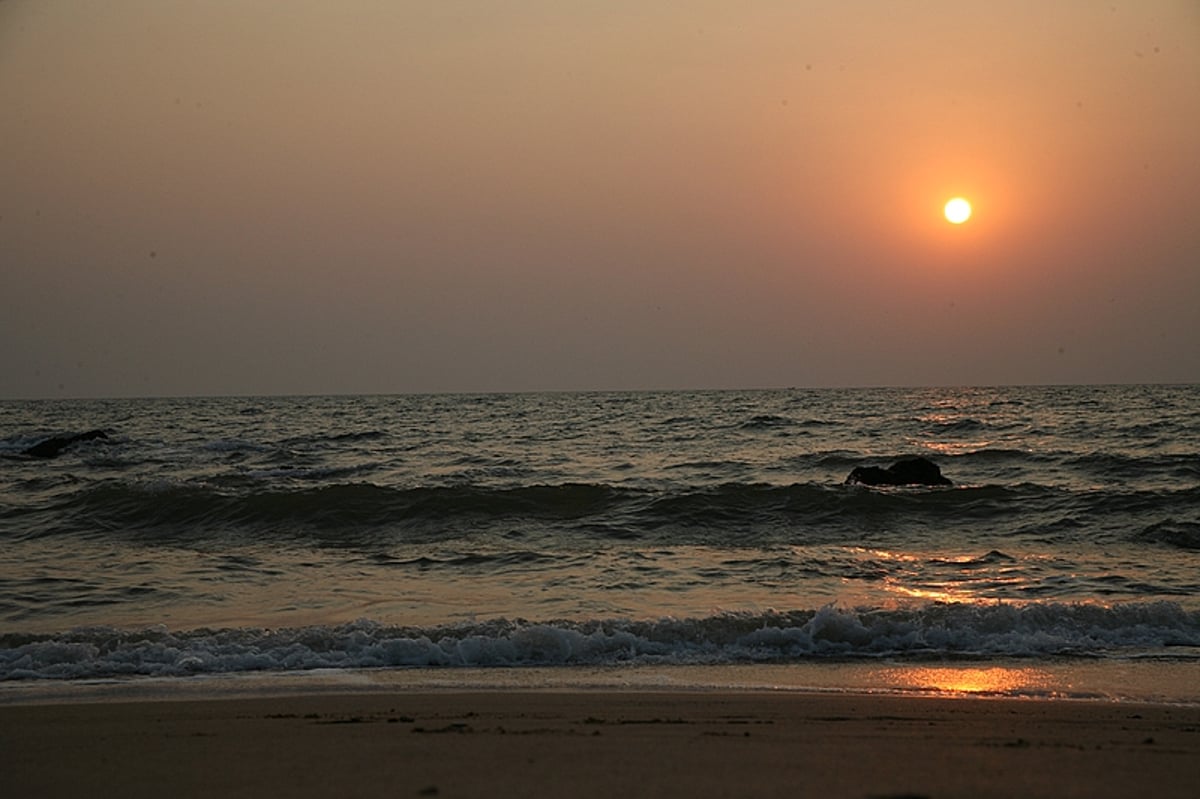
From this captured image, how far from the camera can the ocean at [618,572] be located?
28.6 ft

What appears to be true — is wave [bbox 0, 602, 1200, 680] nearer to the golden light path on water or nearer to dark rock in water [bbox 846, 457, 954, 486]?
the golden light path on water

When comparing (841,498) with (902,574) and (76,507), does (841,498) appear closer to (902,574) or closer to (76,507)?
(902,574)

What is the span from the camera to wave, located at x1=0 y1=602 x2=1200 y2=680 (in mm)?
8727

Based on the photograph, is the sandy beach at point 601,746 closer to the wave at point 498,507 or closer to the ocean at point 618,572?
the ocean at point 618,572

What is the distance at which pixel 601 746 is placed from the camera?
548cm

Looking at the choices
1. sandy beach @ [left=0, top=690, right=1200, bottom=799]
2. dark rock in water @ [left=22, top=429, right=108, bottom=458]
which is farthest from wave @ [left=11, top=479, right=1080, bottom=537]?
dark rock in water @ [left=22, top=429, right=108, bottom=458]

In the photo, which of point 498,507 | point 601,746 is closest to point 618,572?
point 498,507

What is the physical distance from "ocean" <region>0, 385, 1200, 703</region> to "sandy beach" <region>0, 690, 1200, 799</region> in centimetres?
102

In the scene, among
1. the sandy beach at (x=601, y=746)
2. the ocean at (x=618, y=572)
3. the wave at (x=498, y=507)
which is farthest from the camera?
the wave at (x=498, y=507)

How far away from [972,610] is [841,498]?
10.5m

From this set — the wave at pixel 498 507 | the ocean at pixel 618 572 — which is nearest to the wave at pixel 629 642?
the ocean at pixel 618 572

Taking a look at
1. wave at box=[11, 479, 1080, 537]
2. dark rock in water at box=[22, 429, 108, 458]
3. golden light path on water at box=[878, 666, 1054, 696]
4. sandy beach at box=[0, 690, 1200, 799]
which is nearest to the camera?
sandy beach at box=[0, 690, 1200, 799]

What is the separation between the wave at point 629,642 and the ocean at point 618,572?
3 cm

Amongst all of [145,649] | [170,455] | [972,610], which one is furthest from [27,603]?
[170,455]
